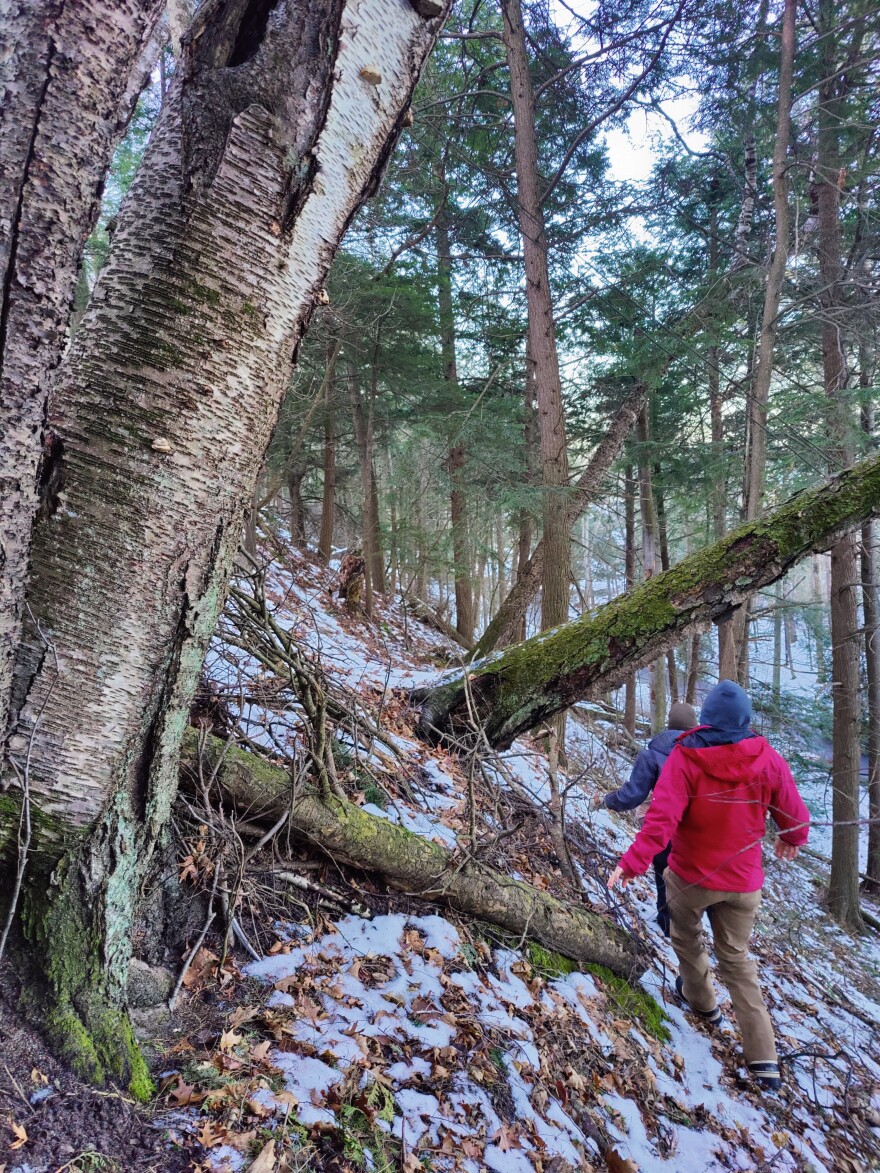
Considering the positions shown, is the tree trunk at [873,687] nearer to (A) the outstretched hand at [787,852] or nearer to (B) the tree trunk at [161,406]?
(A) the outstretched hand at [787,852]

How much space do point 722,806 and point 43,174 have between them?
390cm

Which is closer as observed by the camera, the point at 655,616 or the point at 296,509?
the point at 655,616

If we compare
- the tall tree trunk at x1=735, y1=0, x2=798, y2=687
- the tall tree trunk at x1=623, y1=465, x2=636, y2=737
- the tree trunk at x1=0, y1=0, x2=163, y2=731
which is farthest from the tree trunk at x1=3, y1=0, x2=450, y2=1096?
the tall tree trunk at x1=623, y1=465, x2=636, y2=737

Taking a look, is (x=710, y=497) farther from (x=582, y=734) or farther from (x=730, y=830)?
(x=730, y=830)

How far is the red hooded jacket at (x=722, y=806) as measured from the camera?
10.8ft

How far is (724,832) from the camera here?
132 inches

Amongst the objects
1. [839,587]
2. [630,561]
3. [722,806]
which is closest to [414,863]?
[722,806]

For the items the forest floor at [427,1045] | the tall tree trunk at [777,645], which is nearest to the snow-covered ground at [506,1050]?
the forest floor at [427,1045]

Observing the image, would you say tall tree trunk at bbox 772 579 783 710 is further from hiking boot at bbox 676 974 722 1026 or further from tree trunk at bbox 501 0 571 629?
hiking boot at bbox 676 974 722 1026

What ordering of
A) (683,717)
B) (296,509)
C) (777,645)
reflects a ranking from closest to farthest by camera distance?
(683,717) < (296,509) < (777,645)

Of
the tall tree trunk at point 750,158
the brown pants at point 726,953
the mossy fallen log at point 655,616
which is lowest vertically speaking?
the brown pants at point 726,953

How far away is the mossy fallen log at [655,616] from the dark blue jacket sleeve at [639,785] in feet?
1.99

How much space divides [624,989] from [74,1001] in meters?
3.03

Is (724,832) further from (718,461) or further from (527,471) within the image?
(718,461)
